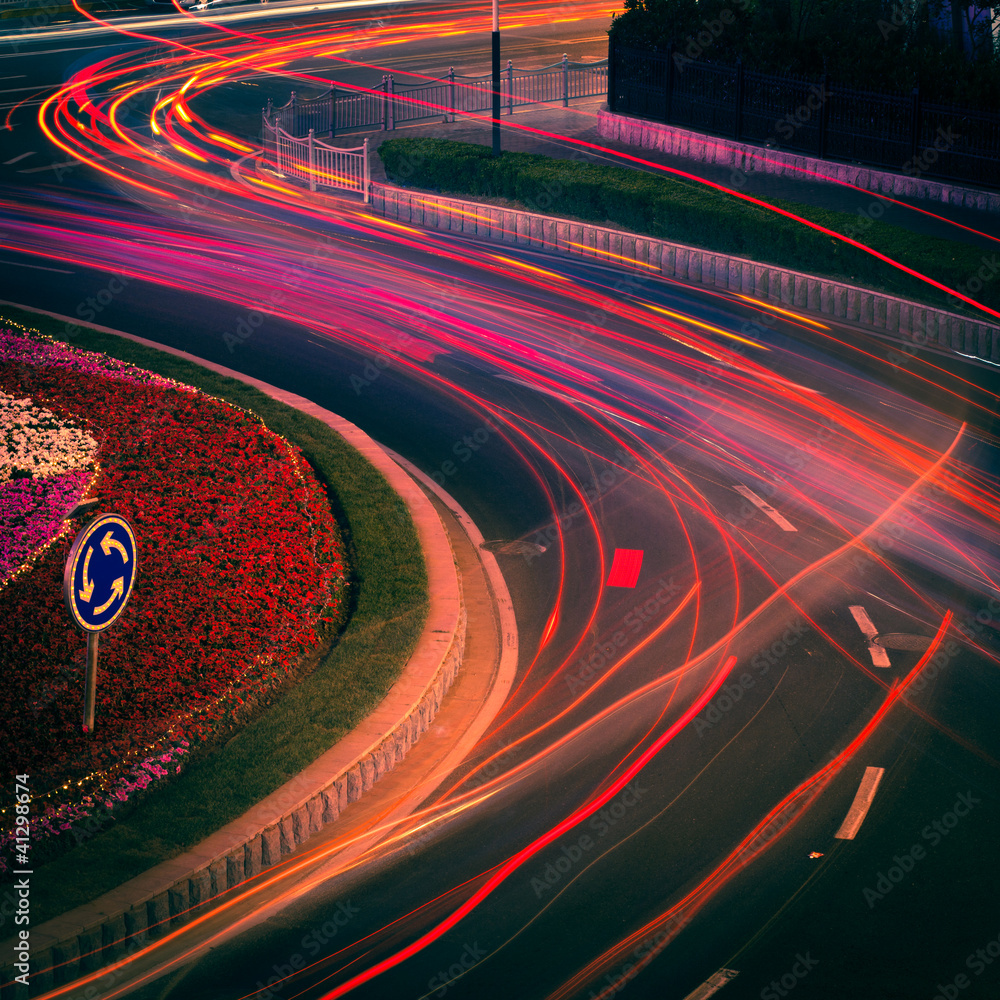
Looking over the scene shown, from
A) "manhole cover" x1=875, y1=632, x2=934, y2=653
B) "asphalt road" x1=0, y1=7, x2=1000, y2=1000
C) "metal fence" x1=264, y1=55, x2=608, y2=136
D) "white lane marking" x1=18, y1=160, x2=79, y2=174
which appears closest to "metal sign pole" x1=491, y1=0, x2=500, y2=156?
"asphalt road" x1=0, y1=7, x2=1000, y2=1000

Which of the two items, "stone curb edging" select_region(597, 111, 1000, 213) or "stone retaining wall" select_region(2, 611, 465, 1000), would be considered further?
"stone curb edging" select_region(597, 111, 1000, 213)

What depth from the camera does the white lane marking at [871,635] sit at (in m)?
11.5

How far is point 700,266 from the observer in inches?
875

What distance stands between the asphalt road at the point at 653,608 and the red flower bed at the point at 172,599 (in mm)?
1949

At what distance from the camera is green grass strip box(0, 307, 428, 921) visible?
8.34 meters

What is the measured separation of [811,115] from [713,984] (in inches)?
897

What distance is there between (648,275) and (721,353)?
3.99m

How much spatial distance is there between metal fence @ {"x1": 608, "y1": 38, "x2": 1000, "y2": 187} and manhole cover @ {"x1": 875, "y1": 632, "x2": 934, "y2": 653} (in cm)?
1527

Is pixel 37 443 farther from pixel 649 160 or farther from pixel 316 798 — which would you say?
pixel 649 160

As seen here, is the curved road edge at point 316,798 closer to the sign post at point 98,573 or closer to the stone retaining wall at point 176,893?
the stone retaining wall at point 176,893

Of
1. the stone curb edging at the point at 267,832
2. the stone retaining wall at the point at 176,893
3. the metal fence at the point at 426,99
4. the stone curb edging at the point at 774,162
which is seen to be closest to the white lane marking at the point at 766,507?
the stone curb edging at the point at 267,832

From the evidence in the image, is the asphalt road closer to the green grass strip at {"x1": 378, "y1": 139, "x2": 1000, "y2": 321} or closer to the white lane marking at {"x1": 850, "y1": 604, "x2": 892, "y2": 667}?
the white lane marking at {"x1": 850, "y1": 604, "x2": 892, "y2": 667}

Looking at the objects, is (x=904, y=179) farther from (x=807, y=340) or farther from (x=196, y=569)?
(x=196, y=569)

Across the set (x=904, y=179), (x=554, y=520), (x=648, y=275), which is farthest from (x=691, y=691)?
(x=904, y=179)
